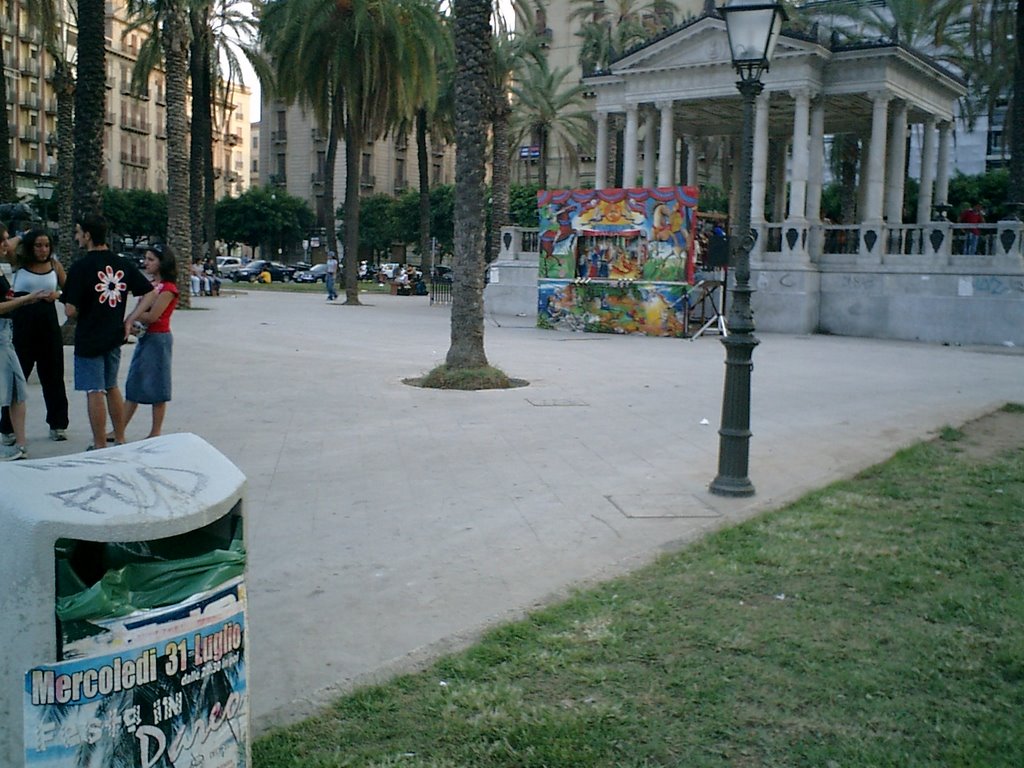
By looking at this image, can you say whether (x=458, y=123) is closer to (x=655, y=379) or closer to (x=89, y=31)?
(x=655, y=379)

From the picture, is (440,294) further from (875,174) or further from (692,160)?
(875,174)

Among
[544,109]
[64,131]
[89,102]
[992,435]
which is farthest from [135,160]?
[992,435]

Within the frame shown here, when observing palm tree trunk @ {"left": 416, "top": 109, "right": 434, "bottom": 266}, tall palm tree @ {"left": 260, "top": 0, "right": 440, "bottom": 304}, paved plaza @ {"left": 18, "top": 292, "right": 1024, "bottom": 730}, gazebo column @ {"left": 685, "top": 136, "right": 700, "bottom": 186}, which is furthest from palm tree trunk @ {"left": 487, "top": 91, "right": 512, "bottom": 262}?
paved plaza @ {"left": 18, "top": 292, "right": 1024, "bottom": 730}

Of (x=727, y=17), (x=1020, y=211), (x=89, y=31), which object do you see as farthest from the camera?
(x=1020, y=211)

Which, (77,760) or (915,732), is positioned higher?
(77,760)

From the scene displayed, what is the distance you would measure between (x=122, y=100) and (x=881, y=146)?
69.5 metres

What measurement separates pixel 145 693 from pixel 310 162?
285ft

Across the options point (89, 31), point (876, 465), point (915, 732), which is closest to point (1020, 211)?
point (876, 465)

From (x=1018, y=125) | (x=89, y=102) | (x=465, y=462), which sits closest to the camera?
(x=465, y=462)

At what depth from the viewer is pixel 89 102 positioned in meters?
16.6

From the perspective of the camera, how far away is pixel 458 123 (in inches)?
530

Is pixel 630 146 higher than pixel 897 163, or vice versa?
Result: pixel 630 146

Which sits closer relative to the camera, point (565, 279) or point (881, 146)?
point (565, 279)

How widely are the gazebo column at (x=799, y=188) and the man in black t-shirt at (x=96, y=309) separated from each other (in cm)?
2130
